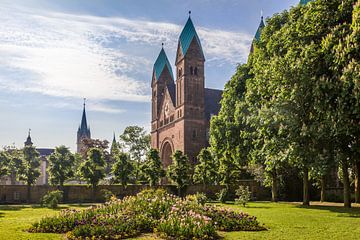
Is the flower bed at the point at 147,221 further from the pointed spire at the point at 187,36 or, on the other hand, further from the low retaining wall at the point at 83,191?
the pointed spire at the point at 187,36

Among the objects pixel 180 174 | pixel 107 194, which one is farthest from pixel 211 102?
pixel 107 194

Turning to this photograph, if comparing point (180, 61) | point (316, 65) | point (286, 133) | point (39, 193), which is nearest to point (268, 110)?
point (286, 133)

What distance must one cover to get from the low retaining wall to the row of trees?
15.6 meters

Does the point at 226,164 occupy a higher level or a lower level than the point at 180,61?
lower

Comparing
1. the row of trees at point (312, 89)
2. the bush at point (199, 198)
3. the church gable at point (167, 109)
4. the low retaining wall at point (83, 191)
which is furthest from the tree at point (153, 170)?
the bush at point (199, 198)

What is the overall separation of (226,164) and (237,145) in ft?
24.0

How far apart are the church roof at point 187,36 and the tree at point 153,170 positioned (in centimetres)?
1902

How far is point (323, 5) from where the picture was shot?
2014 centimetres

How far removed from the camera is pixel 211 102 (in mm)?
63375

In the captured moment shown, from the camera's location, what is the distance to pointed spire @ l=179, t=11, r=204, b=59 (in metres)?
57.1

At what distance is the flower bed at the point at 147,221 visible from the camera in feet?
41.1

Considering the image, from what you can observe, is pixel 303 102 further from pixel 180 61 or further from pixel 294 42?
pixel 180 61

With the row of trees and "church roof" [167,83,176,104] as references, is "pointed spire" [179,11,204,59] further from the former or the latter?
the row of trees


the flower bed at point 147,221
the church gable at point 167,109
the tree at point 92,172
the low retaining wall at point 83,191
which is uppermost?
the church gable at point 167,109
